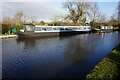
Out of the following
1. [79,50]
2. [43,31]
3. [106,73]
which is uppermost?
[43,31]

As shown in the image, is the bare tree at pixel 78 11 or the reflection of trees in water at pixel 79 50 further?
the bare tree at pixel 78 11

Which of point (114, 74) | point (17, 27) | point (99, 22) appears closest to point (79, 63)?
point (114, 74)

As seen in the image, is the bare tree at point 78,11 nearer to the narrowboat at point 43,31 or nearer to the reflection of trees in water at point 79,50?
the narrowboat at point 43,31

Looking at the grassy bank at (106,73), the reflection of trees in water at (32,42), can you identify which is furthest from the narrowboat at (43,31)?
the grassy bank at (106,73)

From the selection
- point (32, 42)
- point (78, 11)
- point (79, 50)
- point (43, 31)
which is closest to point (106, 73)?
point (79, 50)

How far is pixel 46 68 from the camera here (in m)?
10.6

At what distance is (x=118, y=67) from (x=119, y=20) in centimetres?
5575

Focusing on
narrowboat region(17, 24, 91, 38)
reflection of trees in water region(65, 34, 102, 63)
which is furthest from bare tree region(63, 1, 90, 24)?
reflection of trees in water region(65, 34, 102, 63)

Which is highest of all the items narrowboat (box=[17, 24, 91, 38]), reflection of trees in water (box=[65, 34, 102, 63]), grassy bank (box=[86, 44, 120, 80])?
narrowboat (box=[17, 24, 91, 38])

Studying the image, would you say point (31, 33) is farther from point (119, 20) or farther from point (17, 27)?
point (119, 20)

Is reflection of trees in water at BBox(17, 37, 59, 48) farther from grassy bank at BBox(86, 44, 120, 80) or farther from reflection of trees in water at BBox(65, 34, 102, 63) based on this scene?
grassy bank at BBox(86, 44, 120, 80)

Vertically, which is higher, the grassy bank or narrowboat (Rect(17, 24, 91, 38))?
narrowboat (Rect(17, 24, 91, 38))

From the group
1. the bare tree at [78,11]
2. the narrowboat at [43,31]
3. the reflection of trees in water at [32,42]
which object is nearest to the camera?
the reflection of trees in water at [32,42]

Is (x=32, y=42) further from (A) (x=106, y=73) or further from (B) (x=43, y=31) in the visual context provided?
(A) (x=106, y=73)
